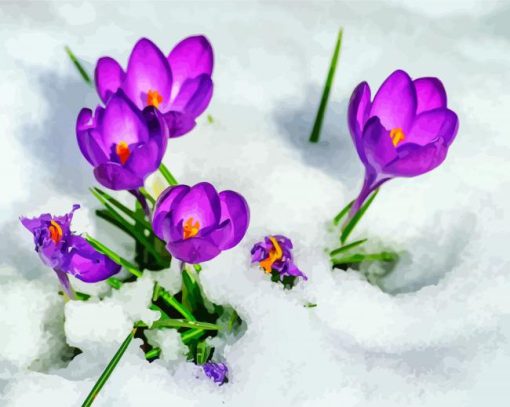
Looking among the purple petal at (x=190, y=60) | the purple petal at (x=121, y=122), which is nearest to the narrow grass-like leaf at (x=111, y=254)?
the purple petal at (x=121, y=122)

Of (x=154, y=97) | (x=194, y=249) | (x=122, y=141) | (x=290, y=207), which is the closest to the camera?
(x=194, y=249)

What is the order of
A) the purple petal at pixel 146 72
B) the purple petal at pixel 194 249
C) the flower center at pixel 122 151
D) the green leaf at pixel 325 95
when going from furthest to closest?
the green leaf at pixel 325 95
the purple petal at pixel 146 72
the flower center at pixel 122 151
the purple petal at pixel 194 249

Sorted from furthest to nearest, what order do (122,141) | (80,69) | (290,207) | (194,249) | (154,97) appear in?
(80,69) < (290,207) < (154,97) < (122,141) < (194,249)

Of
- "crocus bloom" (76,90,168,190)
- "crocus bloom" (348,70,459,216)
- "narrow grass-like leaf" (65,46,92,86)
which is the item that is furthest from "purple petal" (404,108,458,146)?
"narrow grass-like leaf" (65,46,92,86)

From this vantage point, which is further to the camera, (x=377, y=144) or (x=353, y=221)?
(x=353, y=221)

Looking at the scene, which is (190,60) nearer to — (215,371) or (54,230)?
(54,230)

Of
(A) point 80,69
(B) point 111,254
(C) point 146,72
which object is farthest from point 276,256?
(A) point 80,69

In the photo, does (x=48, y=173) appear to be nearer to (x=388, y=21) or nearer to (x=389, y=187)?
(x=389, y=187)

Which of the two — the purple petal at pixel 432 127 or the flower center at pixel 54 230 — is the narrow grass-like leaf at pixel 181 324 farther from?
the purple petal at pixel 432 127
